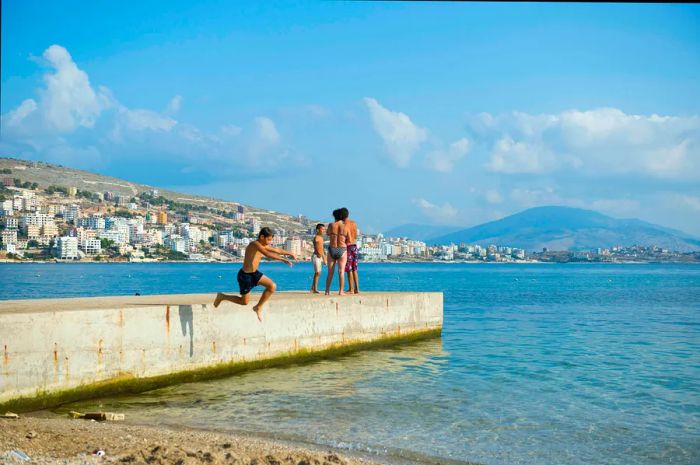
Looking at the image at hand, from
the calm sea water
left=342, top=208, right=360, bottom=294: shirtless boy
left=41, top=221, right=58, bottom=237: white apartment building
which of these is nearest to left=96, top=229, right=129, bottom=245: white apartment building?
left=41, top=221, right=58, bottom=237: white apartment building

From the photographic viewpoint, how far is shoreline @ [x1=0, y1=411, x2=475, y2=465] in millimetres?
7691

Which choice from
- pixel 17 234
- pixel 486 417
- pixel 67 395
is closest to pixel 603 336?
pixel 486 417

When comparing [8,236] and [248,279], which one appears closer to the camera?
[248,279]

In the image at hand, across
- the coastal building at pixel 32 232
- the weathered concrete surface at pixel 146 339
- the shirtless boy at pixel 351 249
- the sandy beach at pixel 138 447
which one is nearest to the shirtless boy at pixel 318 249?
the shirtless boy at pixel 351 249

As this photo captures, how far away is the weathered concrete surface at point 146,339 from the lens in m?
10.2

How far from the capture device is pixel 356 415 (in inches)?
426

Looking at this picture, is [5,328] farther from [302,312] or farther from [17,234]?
[17,234]

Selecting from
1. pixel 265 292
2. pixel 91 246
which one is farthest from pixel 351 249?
pixel 91 246

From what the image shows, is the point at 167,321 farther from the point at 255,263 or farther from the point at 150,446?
the point at 150,446

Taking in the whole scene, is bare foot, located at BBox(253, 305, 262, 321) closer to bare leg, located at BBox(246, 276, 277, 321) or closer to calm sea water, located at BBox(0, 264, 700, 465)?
bare leg, located at BBox(246, 276, 277, 321)

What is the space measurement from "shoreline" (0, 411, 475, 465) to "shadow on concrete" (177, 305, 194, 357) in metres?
2.84

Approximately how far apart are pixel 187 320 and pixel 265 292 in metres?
1.37

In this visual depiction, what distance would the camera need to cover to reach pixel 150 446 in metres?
8.15

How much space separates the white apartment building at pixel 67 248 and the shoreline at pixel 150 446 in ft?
588
